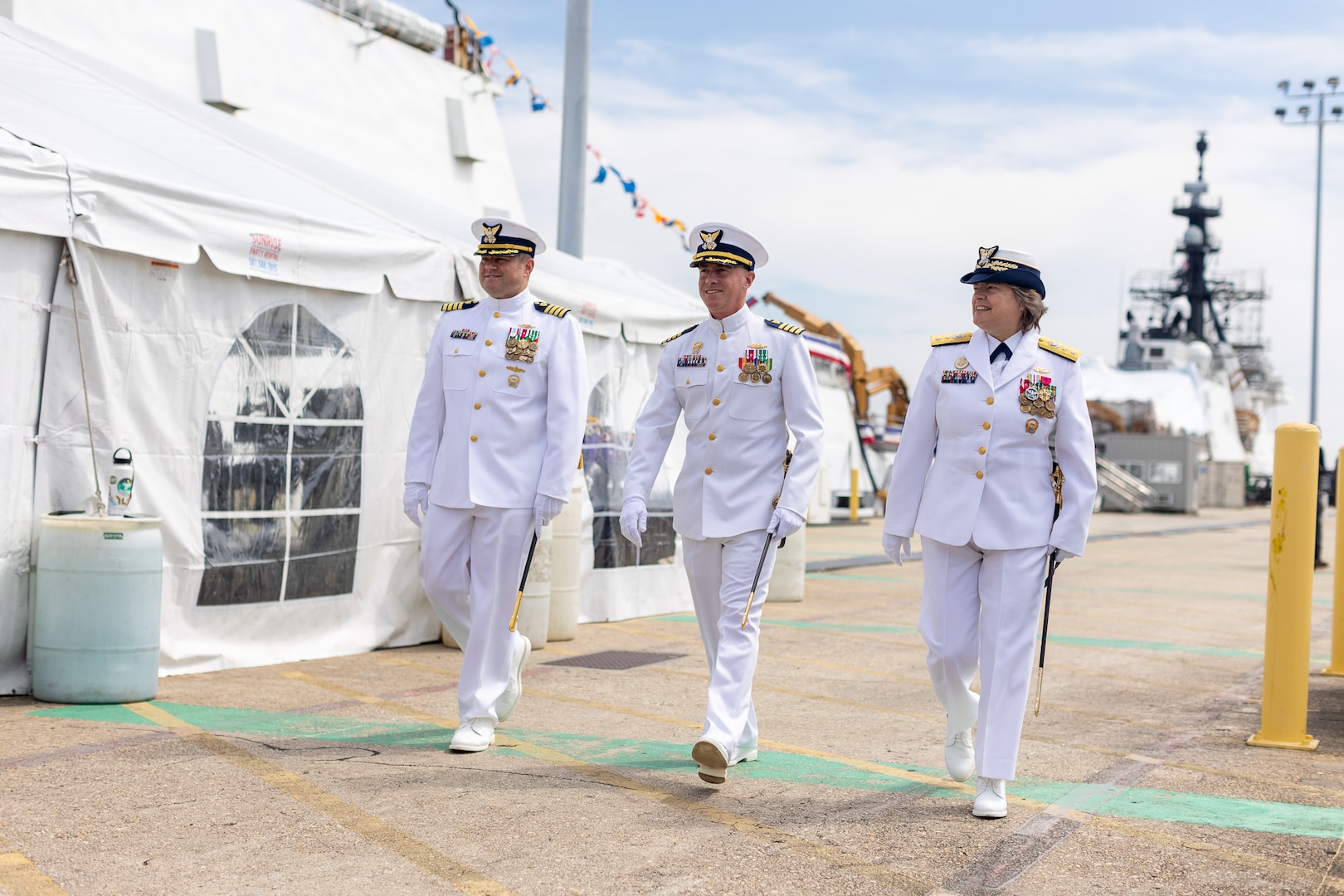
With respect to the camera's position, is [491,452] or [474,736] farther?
[491,452]

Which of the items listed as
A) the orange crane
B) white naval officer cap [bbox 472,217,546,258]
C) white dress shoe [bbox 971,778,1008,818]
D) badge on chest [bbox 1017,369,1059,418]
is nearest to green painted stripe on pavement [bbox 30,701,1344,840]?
white dress shoe [bbox 971,778,1008,818]

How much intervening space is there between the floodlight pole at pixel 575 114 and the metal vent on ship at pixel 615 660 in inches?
172

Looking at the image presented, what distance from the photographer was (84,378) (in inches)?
242

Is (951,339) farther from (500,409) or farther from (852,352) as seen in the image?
(852,352)

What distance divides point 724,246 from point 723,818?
2208mm

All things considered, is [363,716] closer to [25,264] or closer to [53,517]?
[53,517]

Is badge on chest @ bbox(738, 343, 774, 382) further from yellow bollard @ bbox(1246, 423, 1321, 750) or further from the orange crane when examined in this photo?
the orange crane

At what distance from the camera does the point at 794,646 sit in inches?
339

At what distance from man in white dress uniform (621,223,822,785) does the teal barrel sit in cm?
258

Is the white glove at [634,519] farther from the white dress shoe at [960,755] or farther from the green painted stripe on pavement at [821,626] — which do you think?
the green painted stripe on pavement at [821,626]

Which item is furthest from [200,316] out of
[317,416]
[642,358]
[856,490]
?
[856,490]

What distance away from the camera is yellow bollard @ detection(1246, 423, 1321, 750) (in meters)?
5.76

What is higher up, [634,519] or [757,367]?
[757,367]

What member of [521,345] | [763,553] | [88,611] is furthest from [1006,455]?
[88,611]
